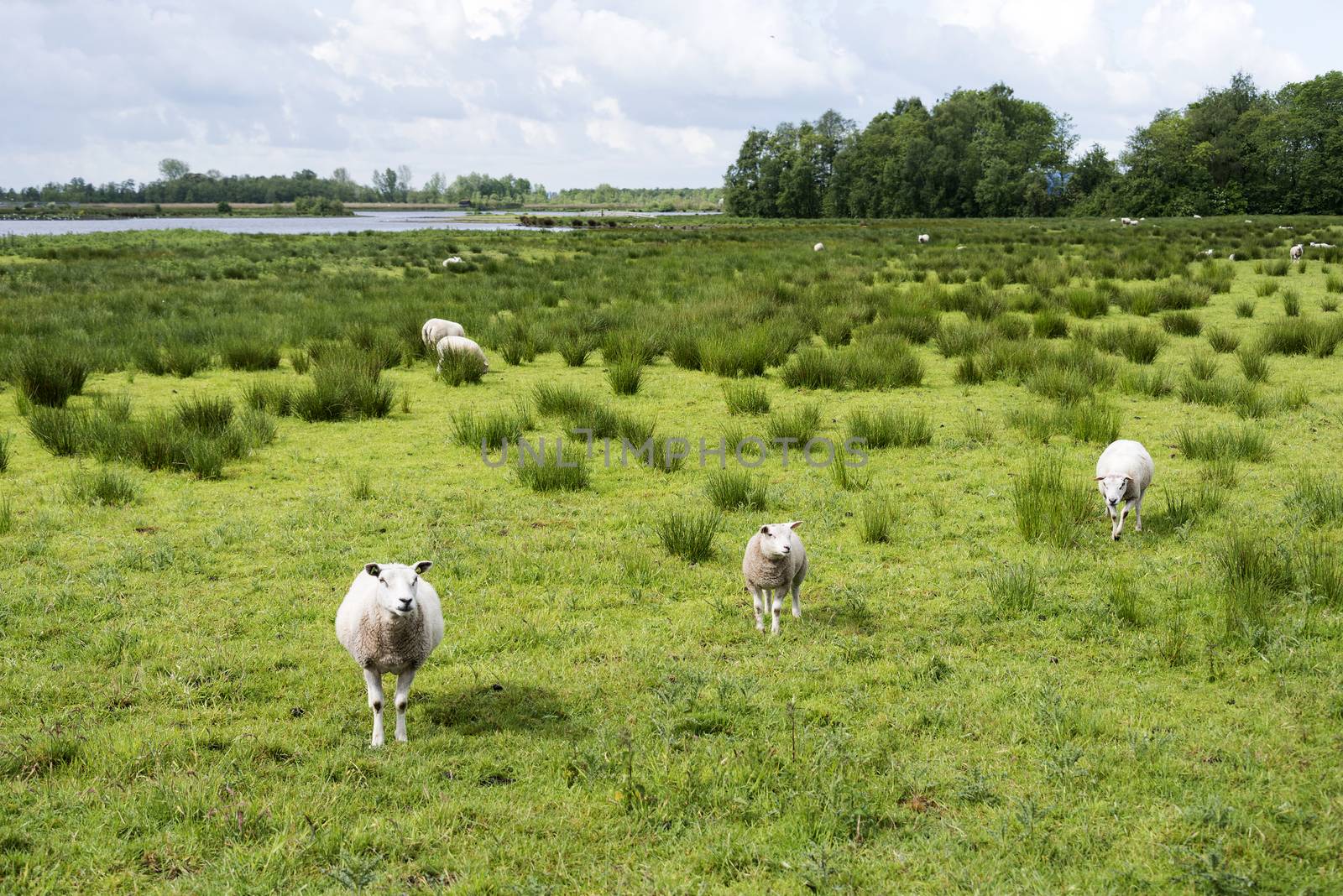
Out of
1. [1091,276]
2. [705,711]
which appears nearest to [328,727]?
[705,711]

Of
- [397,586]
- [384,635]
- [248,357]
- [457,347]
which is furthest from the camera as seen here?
[248,357]

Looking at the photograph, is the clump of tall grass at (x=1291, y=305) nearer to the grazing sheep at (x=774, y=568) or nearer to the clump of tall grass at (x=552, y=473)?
the clump of tall grass at (x=552, y=473)

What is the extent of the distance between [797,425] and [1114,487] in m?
3.86

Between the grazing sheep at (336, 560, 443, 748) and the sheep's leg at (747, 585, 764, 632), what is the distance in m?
2.06

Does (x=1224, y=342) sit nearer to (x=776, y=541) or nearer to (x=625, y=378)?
(x=625, y=378)

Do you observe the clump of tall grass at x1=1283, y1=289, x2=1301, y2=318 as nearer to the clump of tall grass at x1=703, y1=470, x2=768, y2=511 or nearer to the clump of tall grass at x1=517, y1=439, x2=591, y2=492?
the clump of tall grass at x1=703, y1=470, x2=768, y2=511

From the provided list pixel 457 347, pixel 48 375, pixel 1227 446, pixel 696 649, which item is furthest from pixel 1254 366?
pixel 48 375

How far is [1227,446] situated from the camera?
29.0 feet

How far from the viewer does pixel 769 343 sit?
14.1m

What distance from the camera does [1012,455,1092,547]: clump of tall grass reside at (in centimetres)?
690

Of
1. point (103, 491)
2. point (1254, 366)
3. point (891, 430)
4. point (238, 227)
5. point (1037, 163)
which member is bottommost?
point (103, 491)

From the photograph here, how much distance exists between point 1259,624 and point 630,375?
27.9ft

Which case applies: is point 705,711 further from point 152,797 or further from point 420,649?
point 152,797

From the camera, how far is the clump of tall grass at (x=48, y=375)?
37.3 ft
